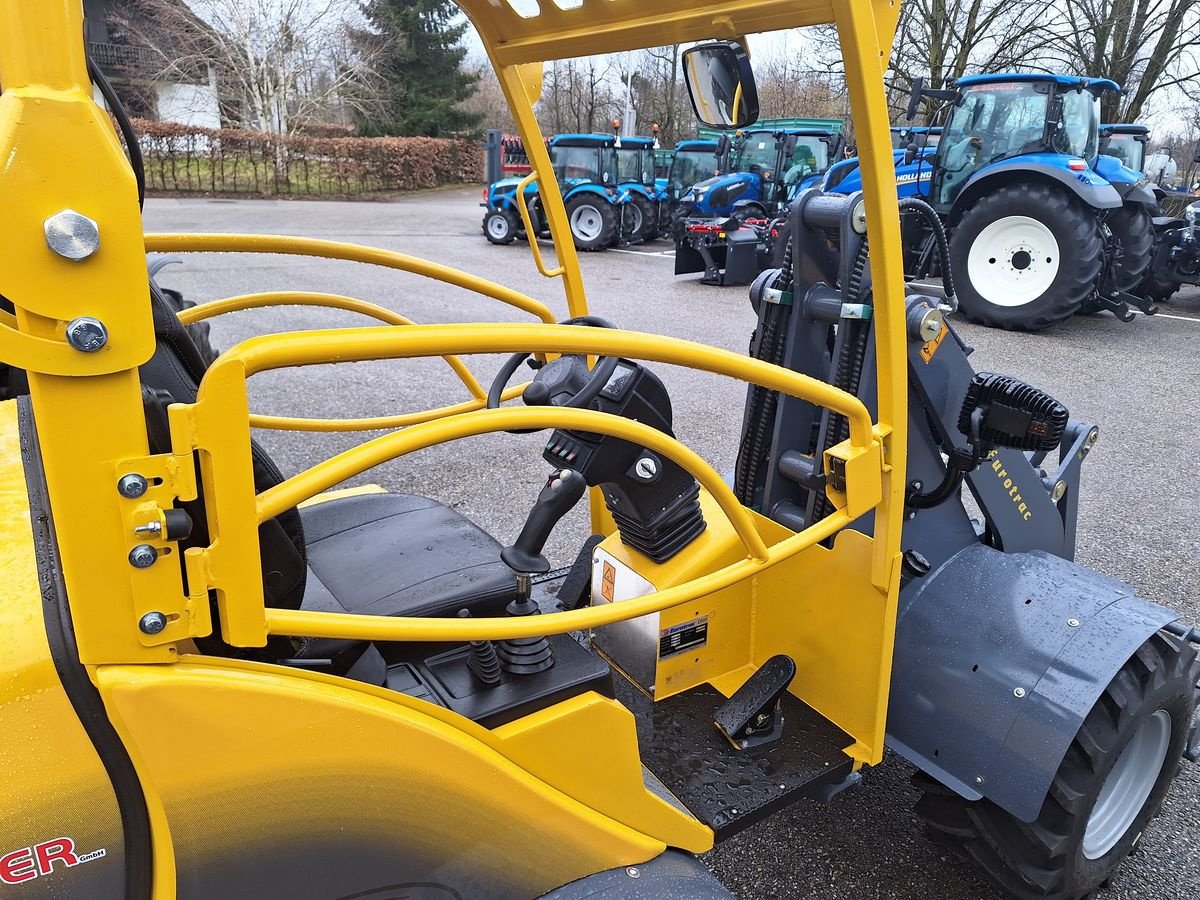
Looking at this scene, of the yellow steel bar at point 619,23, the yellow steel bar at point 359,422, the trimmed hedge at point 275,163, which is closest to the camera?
the yellow steel bar at point 619,23

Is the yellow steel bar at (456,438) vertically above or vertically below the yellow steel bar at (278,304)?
below

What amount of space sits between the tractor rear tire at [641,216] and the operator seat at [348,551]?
13.2 metres

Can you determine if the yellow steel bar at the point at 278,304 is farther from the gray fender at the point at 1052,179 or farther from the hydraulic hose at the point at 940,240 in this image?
the gray fender at the point at 1052,179

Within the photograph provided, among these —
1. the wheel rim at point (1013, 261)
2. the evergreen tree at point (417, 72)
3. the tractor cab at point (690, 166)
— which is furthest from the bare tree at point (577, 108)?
the wheel rim at point (1013, 261)

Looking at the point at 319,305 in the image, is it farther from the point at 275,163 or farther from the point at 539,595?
the point at 275,163

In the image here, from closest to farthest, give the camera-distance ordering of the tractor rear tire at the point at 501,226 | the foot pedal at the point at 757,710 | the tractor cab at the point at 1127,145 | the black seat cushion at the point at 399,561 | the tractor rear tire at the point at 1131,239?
the black seat cushion at the point at 399,561 < the foot pedal at the point at 757,710 < the tractor rear tire at the point at 1131,239 < the tractor cab at the point at 1127,145 < the tractor rear tire at the point at 501,226

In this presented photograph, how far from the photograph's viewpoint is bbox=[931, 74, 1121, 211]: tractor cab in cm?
885

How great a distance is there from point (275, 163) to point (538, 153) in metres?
24.5

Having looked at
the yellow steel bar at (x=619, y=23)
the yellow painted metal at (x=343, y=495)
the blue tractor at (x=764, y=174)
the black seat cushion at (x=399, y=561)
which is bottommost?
the yellow painted metal at (x=343, y=495)

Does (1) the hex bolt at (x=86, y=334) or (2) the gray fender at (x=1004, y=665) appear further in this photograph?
(2) the gray fender at (x=1004, y=665)

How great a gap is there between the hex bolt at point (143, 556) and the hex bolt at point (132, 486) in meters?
0.06

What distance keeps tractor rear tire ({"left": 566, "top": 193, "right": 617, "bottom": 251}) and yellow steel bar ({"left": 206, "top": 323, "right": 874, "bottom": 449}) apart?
42.8 ft

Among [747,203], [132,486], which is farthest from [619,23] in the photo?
[747,203]

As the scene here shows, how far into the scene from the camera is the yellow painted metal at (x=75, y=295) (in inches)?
33.1
